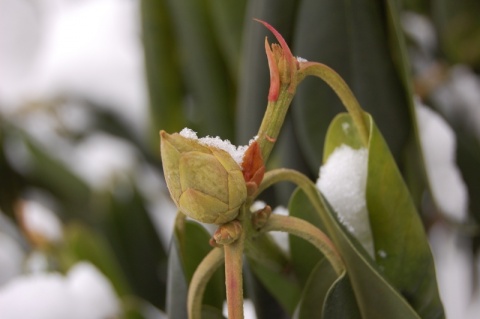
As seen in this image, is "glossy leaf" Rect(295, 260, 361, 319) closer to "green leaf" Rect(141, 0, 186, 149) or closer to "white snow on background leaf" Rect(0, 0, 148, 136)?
"green leaf" Rect(141, 0, 186, 149)

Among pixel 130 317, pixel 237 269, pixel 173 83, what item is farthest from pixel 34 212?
pixel 237 269

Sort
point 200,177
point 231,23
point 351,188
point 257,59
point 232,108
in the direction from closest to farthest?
1. point 200,177
2. point 351,188
3. point 257,59
4. point 231,23
5. point 232,108

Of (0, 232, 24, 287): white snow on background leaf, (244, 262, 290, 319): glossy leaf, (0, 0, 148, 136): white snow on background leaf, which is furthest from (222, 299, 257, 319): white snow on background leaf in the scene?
(0, 0, 148, 136): white snow on background leaf

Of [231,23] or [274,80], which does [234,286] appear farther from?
[231,23]

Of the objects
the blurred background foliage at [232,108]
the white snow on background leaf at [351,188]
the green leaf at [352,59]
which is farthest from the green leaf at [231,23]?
the white snow on background leaf at [351,188]

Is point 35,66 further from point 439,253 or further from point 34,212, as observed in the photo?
point 439,253

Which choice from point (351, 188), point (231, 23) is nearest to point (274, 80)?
point (351, 188)
